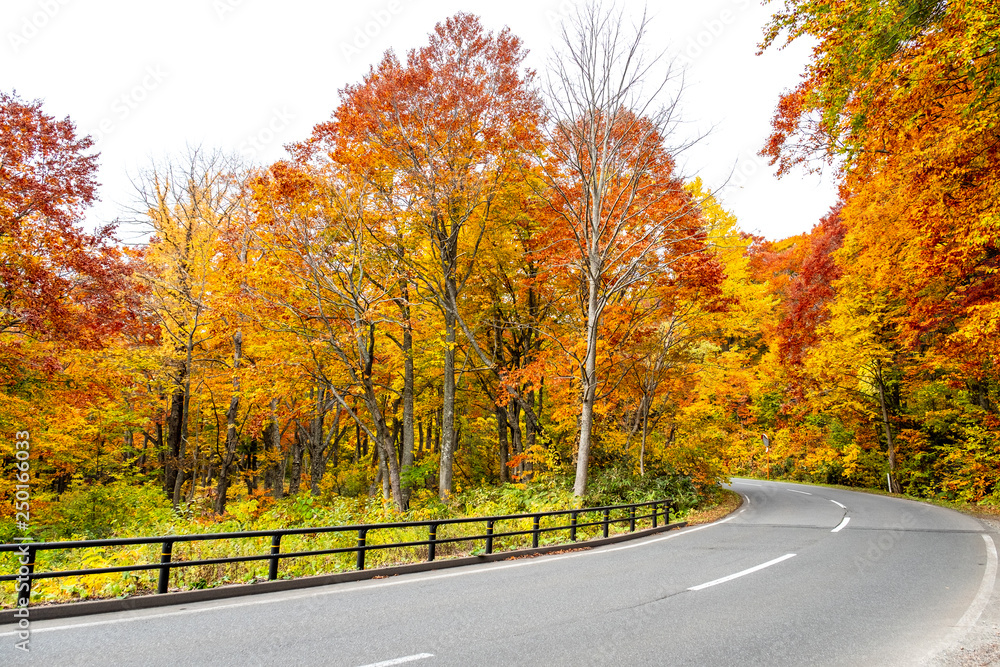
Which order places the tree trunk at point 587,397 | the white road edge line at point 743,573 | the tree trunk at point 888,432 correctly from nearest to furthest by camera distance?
the white road edge line at point 743,573 < the tree trunk at point 587,397 < the tree trunk at point 888,432

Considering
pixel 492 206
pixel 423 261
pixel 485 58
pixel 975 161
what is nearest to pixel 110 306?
pixel 423 261

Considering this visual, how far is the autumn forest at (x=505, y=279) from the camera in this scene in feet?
31.8

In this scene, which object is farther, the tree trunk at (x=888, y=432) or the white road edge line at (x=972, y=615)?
the tree trunk at (x=888, y=432)

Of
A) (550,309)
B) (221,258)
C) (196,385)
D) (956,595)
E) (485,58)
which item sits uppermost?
(485,58)

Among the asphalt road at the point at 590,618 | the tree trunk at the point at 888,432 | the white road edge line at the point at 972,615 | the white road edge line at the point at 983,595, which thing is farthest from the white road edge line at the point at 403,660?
the tree trunk at the point at 888,432

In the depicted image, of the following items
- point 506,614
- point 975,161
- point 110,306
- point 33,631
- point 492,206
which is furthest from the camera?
point 492,206

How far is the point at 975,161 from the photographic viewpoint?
9.74m

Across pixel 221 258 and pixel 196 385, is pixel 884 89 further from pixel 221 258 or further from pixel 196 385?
pixel 196 385

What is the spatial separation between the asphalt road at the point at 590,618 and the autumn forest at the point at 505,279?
5.41 meters

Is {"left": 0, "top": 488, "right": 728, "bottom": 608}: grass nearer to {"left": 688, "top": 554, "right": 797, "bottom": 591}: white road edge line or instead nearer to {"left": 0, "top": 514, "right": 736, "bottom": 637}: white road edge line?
{"left": 0, "top": 514, "right": 736, "bottom": 637}: white road edge line

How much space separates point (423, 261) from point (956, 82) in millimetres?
14955

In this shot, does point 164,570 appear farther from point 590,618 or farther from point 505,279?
point 505,279

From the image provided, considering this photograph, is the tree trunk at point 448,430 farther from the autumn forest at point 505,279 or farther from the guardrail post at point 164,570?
the guardrail post at point 164,570

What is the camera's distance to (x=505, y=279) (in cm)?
1959
